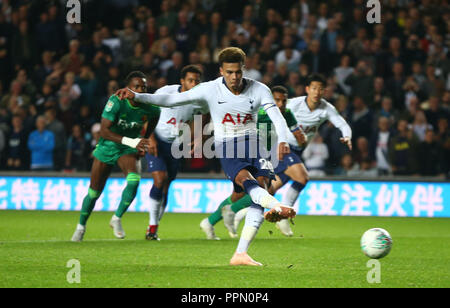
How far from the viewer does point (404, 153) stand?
53.5 ft

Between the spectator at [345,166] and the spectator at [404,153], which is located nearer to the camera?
the spectator at [404,153]

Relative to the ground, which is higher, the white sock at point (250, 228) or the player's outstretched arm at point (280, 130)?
the player's outstretched arm at point (280, 130)

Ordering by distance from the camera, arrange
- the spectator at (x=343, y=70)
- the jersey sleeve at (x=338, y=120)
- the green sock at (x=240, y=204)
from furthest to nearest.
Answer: the spectator at (x=343, y=70) < the jersey sleeve at (x=338, y=120) < the green sock at (x=240, y=204)

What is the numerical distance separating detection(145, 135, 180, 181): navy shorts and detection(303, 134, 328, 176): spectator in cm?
582

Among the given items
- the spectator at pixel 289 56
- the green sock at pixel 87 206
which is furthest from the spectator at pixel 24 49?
the green sock at pixel 87 206

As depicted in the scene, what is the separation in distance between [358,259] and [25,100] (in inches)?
425

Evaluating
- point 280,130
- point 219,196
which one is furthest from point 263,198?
point 219,196

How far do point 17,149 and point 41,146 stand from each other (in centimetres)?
58

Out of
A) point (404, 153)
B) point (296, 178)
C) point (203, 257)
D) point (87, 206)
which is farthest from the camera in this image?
point (404, 153)

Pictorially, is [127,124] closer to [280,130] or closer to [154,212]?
[154,212]

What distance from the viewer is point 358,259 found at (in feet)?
28.2

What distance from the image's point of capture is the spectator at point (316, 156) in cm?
1639

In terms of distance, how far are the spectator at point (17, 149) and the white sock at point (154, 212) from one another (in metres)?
6.56

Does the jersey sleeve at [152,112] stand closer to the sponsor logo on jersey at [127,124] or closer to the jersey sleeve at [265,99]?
the sponsor logo on jersey at [127,124]
